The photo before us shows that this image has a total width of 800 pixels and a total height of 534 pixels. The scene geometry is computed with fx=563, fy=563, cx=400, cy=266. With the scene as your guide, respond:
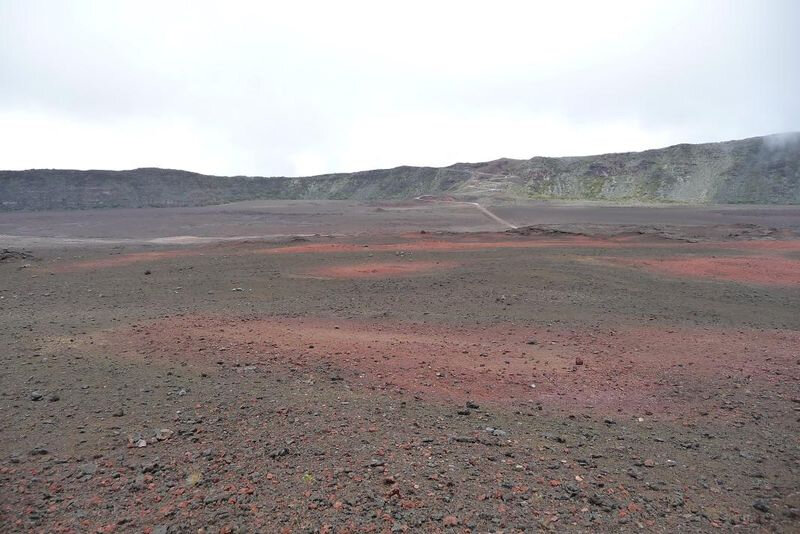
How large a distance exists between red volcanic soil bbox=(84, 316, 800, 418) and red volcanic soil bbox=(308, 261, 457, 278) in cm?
509

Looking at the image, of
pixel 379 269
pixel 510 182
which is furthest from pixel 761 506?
pixel 510 182

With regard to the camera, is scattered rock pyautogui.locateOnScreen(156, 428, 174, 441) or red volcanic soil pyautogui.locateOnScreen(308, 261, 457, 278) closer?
scattered rock pyautogui.locateOnScreen(156, 428, 174, 441)

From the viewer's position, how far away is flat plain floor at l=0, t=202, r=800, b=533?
12.8 feet

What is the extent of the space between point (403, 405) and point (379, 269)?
991cm

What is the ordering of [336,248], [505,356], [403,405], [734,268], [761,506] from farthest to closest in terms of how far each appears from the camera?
1. [336,248]
2. [734,268]
3. [505,356]
4. [403,405]
5. [761,506]

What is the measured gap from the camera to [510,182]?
64.8 metres

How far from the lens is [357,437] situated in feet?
15.9

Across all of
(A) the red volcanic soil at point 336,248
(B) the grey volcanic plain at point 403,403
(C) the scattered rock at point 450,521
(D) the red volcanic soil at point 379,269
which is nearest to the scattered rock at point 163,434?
(B) the grey volcanic plain at point 403,403

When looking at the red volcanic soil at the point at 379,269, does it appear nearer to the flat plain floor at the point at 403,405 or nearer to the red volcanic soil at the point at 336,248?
the flat plain floor at the point at 403,405

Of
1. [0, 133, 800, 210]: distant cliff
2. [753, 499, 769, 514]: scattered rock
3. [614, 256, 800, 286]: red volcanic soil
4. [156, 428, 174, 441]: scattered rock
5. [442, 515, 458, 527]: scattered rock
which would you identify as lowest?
[614, 256, 800, 286]: red volcanic soil

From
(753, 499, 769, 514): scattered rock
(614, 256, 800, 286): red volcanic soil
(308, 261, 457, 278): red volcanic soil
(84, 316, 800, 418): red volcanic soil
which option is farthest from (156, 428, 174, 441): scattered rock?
(614, 256, 800, 286): red volcanic soil

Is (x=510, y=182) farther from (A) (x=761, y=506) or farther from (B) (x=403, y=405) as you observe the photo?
(A) (x=761, y=506)

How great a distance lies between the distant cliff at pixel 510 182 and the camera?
184ft

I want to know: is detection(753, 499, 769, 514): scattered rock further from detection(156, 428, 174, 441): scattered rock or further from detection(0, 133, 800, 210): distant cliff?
detection(0, 133, 800, 210): distant cliff
